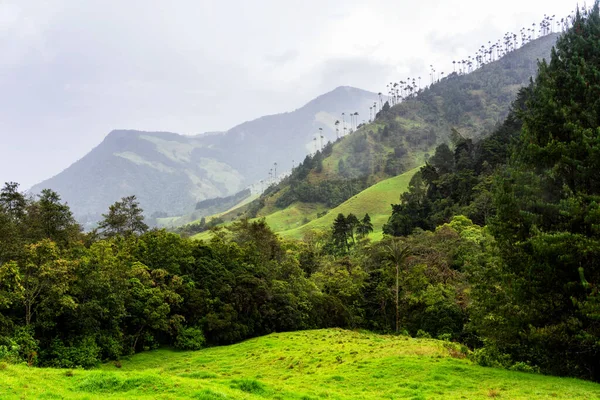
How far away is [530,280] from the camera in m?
21.0

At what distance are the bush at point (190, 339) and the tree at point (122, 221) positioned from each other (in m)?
23.0

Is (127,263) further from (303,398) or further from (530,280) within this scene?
(530,280)

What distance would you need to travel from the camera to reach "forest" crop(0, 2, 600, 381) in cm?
2073

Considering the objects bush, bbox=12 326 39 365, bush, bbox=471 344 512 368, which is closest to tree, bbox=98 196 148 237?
bush, bbox=12 326 39 365

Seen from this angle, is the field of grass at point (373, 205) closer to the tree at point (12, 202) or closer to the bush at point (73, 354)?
the tree at point (12, 202)

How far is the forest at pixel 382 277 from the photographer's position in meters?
20.7

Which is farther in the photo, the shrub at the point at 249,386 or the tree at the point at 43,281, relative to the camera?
the tree at the point at 43,281

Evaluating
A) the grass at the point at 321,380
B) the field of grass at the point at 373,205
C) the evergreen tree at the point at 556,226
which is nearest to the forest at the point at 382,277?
the evergreen tree at the point at 556,226

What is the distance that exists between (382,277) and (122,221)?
40.8 metres

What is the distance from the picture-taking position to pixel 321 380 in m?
22.3

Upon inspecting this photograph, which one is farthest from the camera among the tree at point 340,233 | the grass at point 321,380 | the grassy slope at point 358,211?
A: the grassy slope at point 358,211

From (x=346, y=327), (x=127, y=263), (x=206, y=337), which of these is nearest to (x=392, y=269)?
(x=346, y=327)

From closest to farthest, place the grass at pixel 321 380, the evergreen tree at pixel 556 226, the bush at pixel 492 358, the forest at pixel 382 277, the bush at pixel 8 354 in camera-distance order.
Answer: the grass at pixel 321 380 < the evergreen tree at pixel 556 226 < the forest at pixel 382 277 < the bush at pixel 8 354 < the bush at pixel 492 358

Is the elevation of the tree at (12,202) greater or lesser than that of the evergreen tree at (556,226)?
greater
